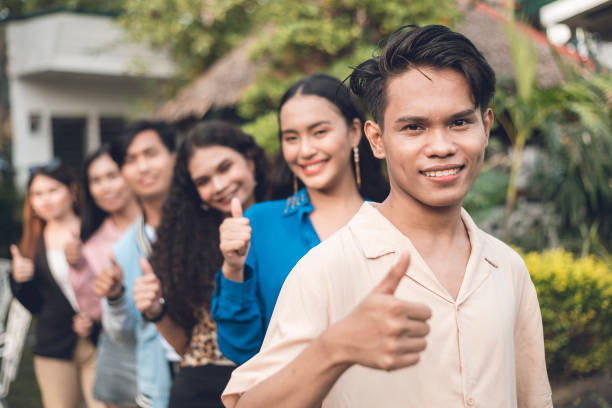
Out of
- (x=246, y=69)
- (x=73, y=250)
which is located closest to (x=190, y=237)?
(x=73, y=250)

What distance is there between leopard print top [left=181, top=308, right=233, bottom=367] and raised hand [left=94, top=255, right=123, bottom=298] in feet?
2.10

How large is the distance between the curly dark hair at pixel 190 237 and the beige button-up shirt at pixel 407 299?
4.90 ft

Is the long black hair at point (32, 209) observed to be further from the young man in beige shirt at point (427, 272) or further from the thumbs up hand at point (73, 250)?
the young man in beige shirt at point (427, 272)

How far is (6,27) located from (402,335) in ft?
47.0

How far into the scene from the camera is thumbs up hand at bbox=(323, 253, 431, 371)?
1173 mm

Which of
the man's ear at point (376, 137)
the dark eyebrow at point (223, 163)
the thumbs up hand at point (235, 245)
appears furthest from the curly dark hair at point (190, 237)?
the man's ear at point (376, 137)

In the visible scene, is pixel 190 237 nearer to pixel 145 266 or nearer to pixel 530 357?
pixel 145 266

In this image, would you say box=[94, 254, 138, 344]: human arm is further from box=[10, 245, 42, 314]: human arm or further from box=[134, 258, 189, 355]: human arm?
box=[10, 245, 42, 314]: human arm

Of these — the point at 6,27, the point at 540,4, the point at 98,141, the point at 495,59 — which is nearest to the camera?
the point at 540,4

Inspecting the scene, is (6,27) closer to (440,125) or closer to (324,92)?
(324,92)

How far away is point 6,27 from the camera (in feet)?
43.9

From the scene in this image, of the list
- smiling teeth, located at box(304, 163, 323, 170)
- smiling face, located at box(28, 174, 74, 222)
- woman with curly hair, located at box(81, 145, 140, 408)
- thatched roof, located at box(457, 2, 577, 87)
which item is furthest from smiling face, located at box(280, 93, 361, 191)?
thatched roof, located at box(457, 2, 577, 87)

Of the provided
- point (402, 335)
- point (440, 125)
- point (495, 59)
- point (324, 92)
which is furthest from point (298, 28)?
point (402, 335)

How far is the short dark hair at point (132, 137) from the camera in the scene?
392 cm
